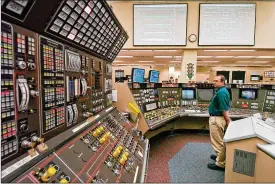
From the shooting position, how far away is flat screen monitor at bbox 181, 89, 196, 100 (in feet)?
15.8

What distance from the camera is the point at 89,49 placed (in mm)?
1854

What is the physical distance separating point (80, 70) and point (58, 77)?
37 centimetres

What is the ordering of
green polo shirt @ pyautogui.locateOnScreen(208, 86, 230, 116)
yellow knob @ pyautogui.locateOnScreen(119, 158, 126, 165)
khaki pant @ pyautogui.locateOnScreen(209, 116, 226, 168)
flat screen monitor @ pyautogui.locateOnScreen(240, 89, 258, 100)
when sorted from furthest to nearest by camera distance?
flat screen monitor @ pyautogui.locateOnScreen(240, 89, 258, 100)
khaki pant @ pyautogui.locateOnScreen(209, 116, 226, 168)
green polo shirt @ pyautogui.locateOnScreen(208, 86, 230, 116)
yellow knob @ pyautogui.locateOnScreen(119, 158, 126, 165)

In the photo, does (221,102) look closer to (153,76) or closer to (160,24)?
(153,76)

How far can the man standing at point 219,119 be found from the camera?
2.98 meters

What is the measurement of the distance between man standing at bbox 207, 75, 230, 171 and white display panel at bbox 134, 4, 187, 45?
2380 mm

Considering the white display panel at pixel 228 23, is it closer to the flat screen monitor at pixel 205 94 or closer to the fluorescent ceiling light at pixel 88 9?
the flat screen monitor at pixel 205 94

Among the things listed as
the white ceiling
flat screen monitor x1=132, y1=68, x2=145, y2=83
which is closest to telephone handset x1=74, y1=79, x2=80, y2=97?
flat screen monitor x1=132, y1=68, x2=145, y2=83

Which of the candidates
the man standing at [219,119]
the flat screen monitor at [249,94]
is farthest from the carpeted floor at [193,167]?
the flat screen monitor at [249,94]

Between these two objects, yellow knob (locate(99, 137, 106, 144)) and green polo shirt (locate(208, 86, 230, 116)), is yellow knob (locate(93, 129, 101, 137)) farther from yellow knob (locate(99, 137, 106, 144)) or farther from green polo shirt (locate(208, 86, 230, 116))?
green polo shirt (locate(208, 86, 230, 116))

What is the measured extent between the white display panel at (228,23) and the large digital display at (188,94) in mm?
1473

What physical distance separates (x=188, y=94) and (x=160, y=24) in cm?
204

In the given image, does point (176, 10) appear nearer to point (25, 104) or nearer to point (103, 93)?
point (103, 93)

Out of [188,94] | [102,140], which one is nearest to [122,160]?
[102,140]
